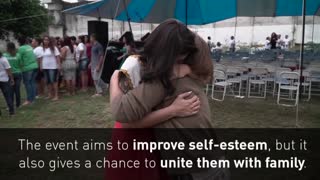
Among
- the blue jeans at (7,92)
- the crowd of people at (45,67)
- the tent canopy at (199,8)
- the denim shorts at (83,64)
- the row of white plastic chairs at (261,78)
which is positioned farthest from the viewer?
the tent canopy at (199,8)

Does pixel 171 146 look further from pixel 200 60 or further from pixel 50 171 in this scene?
pixel 50 171

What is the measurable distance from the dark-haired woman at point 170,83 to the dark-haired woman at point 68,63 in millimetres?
7411

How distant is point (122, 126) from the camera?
145 centimetres

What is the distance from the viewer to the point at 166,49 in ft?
4.12

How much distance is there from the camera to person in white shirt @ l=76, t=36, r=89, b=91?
9203 mm

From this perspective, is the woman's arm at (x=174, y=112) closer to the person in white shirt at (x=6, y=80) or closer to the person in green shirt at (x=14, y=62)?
the person in white shirt at (x=6, y=80)

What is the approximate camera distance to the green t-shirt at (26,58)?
7172 millimetres

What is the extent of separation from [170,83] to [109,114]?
547 centimetres

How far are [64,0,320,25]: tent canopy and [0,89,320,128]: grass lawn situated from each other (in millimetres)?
2997

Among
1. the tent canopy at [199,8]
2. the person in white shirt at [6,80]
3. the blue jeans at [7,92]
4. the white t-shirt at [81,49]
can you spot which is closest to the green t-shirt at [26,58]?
the person in white shirt at [6,80]

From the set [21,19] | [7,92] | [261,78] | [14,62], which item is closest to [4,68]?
[7,92]

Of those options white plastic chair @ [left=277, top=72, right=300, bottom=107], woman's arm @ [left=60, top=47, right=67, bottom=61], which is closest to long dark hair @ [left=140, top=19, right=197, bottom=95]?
white plastic chair @ [left=277, top=72, right=300, bottom=107]

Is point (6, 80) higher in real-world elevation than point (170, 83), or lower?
lower

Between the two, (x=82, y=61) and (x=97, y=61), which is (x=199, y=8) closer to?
(x=97, y=61)
